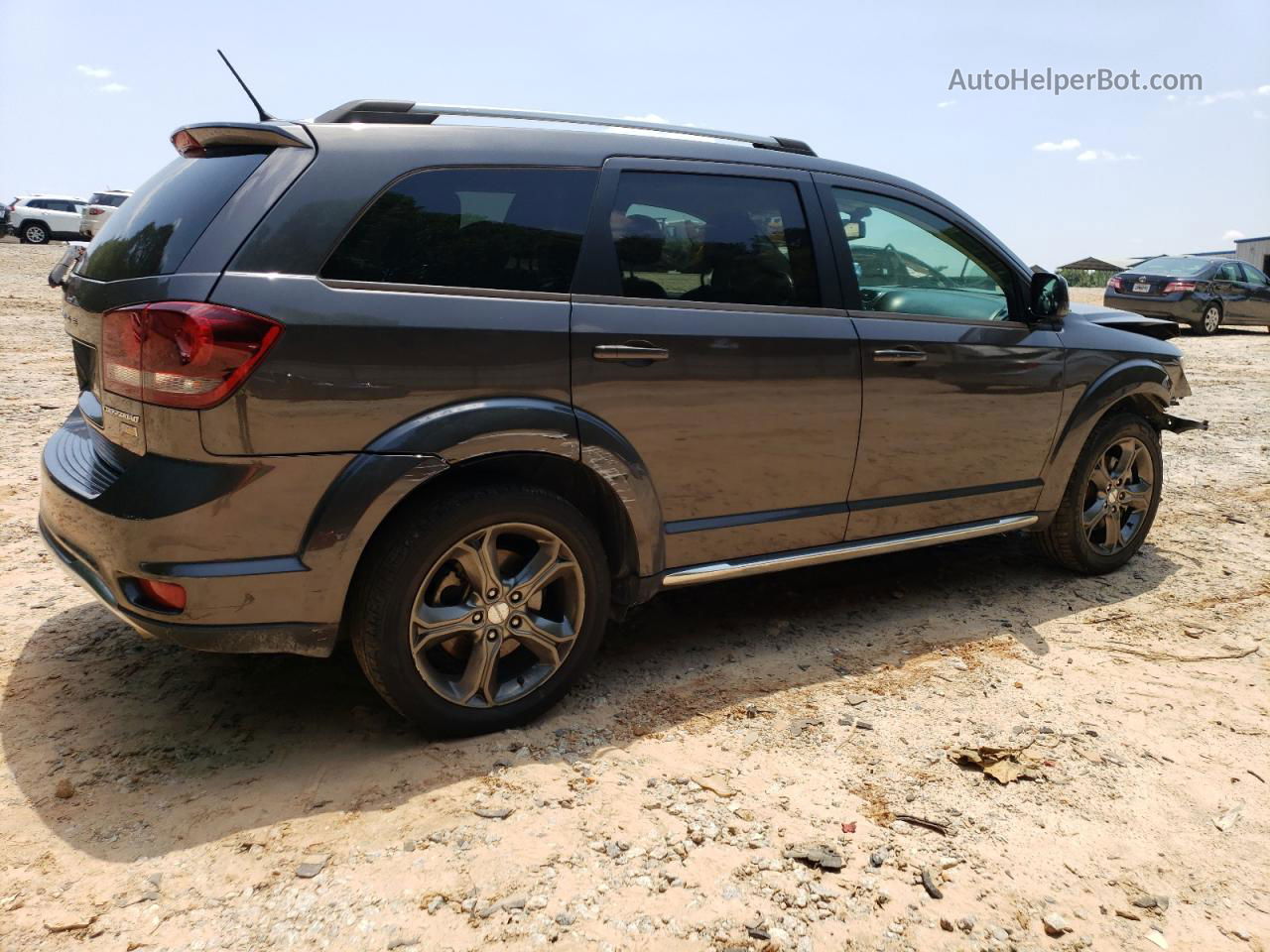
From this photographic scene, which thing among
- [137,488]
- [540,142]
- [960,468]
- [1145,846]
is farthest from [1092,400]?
[137,488]

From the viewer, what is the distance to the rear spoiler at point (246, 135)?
9.46 ft

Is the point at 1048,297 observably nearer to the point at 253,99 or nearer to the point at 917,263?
the point at 917,263

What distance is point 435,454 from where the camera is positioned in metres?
2.89

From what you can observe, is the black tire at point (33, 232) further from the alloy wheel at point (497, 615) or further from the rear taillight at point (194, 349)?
the alloy wheel at point (497, 615)

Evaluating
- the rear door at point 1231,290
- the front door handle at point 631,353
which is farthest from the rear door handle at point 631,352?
the rear door at point 1231,290

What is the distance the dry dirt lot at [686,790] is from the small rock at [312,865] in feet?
0.06

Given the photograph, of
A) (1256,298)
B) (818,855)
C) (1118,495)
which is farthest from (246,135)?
(1256,298)

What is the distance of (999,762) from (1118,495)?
93.2 inches

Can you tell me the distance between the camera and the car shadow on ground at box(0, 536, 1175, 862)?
281 centimetres

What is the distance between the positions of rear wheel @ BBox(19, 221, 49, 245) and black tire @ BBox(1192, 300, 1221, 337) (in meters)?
33.5

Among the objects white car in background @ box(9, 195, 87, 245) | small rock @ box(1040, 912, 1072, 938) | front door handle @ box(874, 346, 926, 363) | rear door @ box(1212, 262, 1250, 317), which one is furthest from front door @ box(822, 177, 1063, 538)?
white car in background @ box(9, 195, 87, 245)

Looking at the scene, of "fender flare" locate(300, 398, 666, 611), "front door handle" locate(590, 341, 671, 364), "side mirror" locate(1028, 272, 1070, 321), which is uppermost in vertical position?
"side mirror" locate(1028, 272, 1070, 321)

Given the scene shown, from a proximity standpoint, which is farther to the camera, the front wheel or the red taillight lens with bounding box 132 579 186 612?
the front wheel

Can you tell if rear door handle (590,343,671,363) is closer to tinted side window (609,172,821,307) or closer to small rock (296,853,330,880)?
tinted side window (609,172,821,307)
